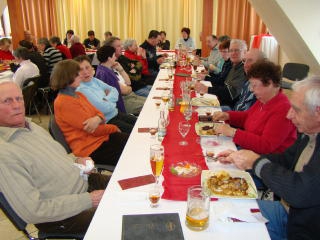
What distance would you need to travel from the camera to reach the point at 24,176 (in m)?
1.39

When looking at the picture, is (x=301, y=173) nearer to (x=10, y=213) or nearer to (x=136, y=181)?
(x=136, y=181)

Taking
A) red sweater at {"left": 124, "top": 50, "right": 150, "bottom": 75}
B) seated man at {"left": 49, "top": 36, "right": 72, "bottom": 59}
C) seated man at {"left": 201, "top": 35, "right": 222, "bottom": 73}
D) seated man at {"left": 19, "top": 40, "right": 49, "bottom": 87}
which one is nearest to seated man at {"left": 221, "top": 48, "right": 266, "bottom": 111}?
seated man at {"left": 201, "top": 35, "right": 222, "bottom": 73}

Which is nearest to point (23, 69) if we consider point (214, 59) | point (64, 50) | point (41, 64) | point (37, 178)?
point (41, 64)

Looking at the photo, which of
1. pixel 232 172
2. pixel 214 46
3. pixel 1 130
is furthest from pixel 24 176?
pixel 214 46

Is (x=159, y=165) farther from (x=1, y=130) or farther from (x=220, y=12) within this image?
(x=220, y=12)

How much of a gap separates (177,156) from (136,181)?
0.36 meters

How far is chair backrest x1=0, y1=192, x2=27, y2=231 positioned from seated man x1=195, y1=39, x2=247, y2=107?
2325 mm

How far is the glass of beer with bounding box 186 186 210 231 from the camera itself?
1174 mm

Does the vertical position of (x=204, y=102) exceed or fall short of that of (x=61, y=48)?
it falls short

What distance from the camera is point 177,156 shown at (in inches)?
70.9

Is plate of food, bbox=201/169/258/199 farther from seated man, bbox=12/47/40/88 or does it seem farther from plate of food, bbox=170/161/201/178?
seated man, bbox=12/47/40/88

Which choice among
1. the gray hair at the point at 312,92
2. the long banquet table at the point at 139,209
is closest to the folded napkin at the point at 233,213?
the long banquet table at the point at 139,209

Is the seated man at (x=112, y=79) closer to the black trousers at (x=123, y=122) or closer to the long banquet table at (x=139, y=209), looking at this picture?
the black trousers at (x=123, y=122)

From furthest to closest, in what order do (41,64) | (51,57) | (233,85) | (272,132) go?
(51,57)
(41,64)
(233,85)
(272,132)
